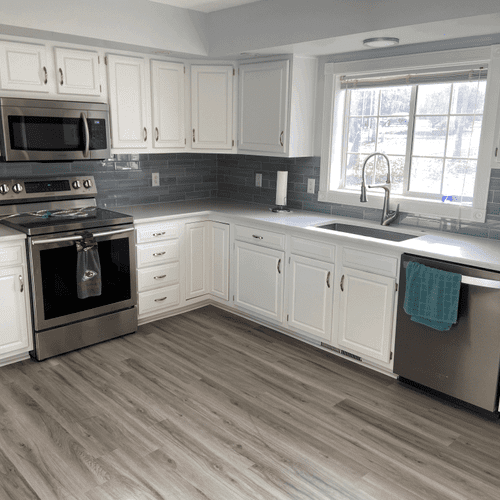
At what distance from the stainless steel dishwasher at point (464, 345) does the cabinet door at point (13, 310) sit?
2386 millimetres

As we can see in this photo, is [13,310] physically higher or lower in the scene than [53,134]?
lower

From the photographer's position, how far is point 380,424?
2645 millimetres

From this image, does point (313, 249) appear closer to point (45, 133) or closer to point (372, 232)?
point (372, 232)

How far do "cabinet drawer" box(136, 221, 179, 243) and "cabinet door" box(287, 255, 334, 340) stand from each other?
A: 101 centimetres

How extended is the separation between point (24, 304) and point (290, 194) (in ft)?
7.46

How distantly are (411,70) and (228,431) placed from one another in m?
2.59

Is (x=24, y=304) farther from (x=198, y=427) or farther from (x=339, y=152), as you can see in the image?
(x=339, y=152)

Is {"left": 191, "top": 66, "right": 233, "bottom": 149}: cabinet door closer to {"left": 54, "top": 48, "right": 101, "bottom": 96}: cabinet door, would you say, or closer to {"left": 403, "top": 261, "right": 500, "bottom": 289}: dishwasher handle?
{"left": 54, "top": 48, "right": 101, "bottom": 96}: cabinet door

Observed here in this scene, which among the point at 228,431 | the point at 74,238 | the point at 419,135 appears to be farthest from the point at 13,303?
the point at 419,135

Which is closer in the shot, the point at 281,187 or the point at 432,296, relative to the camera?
the point at 432,296

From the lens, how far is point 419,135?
134 inches

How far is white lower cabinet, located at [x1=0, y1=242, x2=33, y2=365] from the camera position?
121 inches

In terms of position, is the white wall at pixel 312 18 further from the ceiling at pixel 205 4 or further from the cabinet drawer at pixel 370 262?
the cabinet drawer at pixel 370 262

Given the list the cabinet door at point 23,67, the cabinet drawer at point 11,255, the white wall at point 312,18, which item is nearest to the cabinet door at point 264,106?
the white wall at point 312,18
